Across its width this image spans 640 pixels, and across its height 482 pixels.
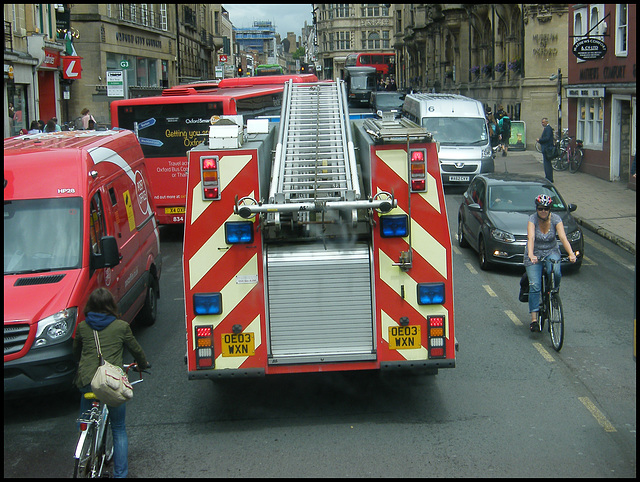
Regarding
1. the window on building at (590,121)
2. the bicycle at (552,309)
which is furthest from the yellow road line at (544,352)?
the window on building at (590,121)

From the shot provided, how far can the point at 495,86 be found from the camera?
4234 cm

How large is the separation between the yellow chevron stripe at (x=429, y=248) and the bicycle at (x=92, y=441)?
2599mm

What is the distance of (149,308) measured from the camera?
11094 millimetres

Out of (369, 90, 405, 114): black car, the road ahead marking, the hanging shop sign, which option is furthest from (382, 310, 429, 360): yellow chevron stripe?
(369, 90, 405, 114): black car

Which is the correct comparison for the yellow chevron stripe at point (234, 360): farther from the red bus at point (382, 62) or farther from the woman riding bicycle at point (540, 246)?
the red bus at point (382, 62)

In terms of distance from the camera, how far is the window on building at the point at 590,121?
26656 mm

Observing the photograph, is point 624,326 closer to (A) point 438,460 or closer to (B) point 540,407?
(B) point 540,407

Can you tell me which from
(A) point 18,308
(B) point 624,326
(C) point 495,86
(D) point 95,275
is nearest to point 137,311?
(D) point 95,275

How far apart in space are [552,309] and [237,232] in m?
4.63

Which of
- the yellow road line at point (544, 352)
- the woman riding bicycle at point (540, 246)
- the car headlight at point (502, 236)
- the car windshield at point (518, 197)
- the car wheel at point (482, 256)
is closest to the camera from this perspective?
the yellow road line at point (544, 352)

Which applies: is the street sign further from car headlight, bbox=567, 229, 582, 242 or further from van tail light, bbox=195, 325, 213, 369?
van tail light, bbox=195, 325, 213, 369

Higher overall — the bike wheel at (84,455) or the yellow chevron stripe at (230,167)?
the yellow chevron stripe at (230,167)

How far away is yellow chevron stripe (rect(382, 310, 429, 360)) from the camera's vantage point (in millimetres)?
6945

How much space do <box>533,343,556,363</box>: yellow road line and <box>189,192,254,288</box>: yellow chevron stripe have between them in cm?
436
